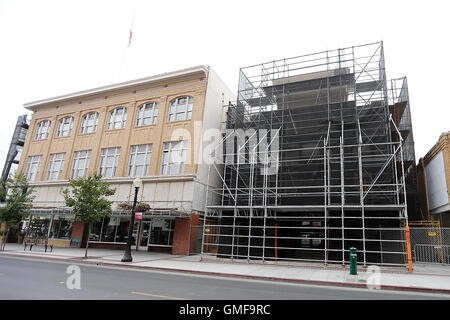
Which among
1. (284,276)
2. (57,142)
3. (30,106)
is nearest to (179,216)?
(284,276)

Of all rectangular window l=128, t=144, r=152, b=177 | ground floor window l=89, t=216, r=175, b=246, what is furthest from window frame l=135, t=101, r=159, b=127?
ground floor window l=89, t=216, r=175, b=246

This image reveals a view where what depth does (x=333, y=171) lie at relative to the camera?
18.2m

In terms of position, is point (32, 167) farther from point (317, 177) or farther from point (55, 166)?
point (317, 177)

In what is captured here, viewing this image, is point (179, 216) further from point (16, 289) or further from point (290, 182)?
point (16, 289)

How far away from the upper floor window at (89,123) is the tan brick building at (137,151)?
102 millimetres

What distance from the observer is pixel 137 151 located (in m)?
25.7

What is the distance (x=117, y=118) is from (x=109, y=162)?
423cm

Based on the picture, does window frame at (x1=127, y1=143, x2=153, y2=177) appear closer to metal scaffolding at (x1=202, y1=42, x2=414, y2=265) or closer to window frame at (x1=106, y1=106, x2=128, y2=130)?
window frame at (x1=106, y1=106, x2=128, y2=130)

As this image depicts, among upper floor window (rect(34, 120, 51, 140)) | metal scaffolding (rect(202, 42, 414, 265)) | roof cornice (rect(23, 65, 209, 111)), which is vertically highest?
roof cornice (rect(23, 65, 209, 111))

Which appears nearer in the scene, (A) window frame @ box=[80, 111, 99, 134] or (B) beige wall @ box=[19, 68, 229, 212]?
(B) beige wall @ box=[19, 68, 229, 212]

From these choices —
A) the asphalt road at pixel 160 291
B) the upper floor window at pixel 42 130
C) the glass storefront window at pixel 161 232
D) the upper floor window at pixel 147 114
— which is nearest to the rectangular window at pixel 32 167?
the upper floor window at pixel 42 130

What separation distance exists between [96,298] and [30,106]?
33.3 metres

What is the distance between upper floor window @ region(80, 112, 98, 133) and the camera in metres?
29.0

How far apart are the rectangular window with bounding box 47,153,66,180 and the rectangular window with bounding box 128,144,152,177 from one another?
891cm
